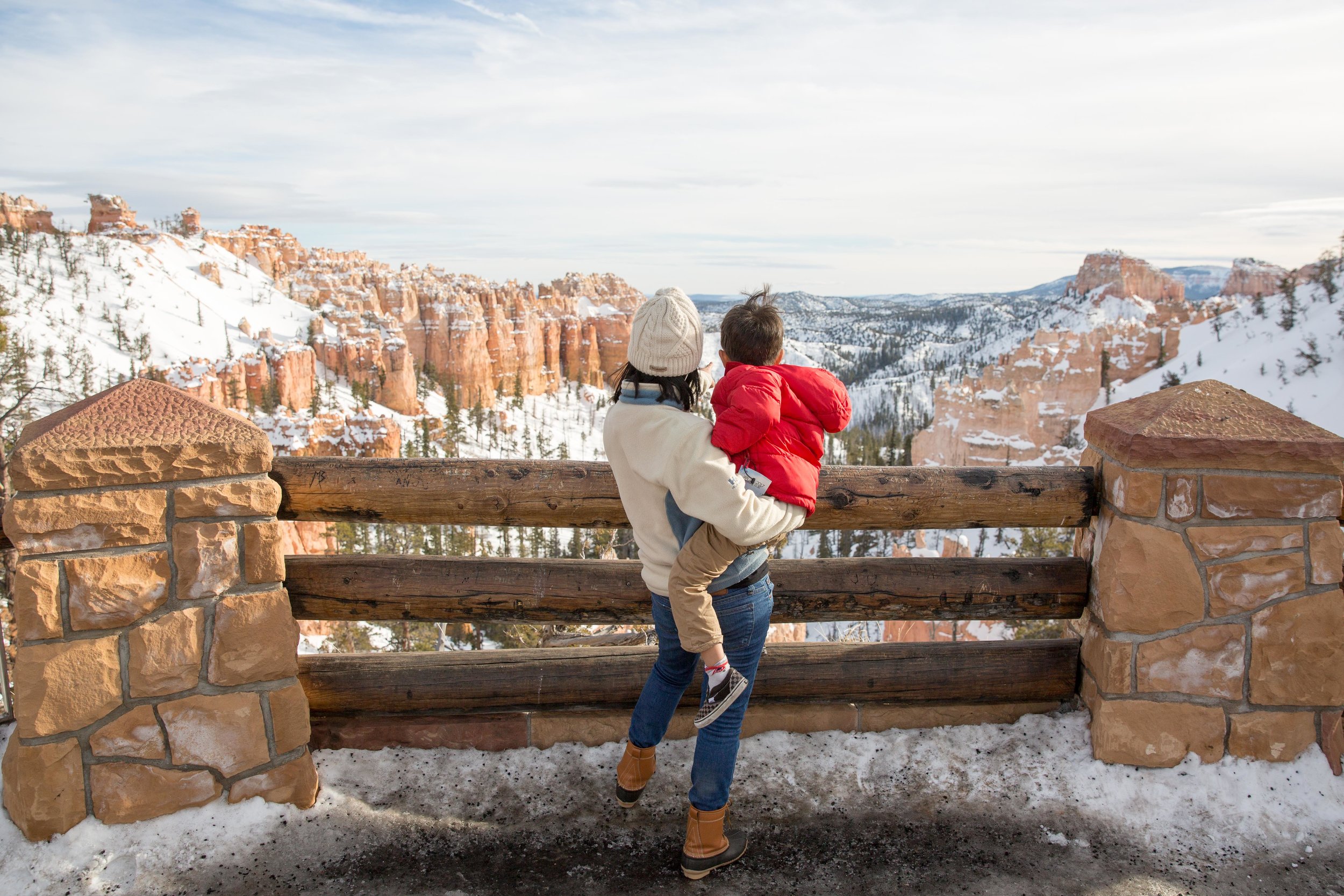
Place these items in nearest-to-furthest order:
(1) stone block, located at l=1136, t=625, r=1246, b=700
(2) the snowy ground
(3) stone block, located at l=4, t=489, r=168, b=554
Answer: (3) stone block, located at l=4, t=489, r=168, b=554 → (2) the snowy ground → (1) stone block, located at l=1136, t=625, r=1246, b=700

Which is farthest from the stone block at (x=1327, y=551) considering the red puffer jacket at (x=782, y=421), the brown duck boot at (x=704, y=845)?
the brown duck boot at (x=704, y=845)

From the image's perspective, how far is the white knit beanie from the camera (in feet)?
7.10

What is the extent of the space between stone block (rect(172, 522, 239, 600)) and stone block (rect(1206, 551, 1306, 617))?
3367mm

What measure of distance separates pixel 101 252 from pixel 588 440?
43949 mm

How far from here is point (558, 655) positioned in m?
3.17

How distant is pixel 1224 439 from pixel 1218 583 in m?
0.53

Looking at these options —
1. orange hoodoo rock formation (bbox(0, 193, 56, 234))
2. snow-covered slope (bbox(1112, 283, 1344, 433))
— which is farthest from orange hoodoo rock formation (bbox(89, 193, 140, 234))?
snow-covered slope (bbox(1112, 283, 1344, 433))

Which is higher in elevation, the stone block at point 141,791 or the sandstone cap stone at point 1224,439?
the sandstone cap stone at point 1224,439

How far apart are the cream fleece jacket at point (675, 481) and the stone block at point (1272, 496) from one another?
5.21 ft

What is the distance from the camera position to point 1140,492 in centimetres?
277

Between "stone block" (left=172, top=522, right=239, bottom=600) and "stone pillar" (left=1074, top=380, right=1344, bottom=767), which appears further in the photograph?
"stone pillar" (left=1074, top=380, right=1344, bottom=767)

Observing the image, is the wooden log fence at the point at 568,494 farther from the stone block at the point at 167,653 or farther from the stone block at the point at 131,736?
the stone block at the point at 131,736

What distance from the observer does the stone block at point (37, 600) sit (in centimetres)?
233

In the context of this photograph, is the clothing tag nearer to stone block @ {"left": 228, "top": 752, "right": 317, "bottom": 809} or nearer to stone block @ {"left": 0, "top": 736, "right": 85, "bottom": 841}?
stone block @ {"left": 228, "top": 752, "right": 317, "bottom": 809}
